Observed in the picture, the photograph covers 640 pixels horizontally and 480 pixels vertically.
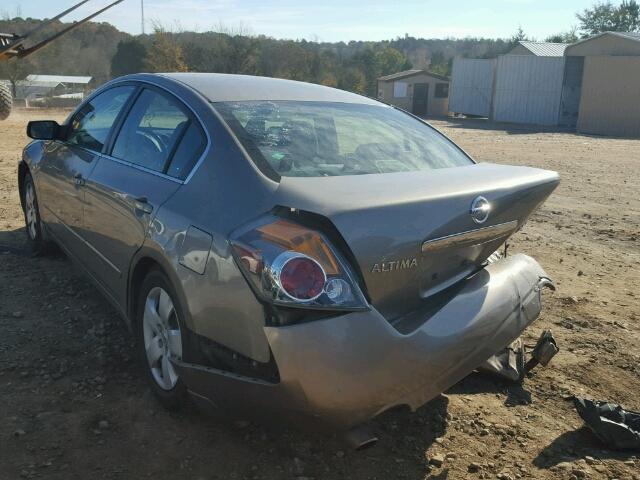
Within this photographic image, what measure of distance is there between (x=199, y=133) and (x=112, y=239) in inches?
35.8

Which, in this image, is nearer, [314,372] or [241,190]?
[314,372]

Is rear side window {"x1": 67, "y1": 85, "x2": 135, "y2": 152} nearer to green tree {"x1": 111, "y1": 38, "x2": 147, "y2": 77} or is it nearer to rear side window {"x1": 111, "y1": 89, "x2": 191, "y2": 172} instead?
rear side window {"x1": 111, "y1": 89, "x2": 191, "y2": 172}

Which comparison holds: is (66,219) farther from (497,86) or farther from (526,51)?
(526,51)

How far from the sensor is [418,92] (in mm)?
43594

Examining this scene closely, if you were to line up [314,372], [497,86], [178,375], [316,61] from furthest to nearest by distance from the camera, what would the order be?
1. [316,61]
2. [497,86]
3. [178,375]
4. [314,372]

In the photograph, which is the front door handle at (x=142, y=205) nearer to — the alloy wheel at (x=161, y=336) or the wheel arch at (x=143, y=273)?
the wheel arch at (x=143, y=273)

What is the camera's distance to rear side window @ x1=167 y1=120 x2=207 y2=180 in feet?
9.77

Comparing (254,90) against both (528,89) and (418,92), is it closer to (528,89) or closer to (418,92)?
(528,89)

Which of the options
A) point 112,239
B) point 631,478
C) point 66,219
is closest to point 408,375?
point 631,478

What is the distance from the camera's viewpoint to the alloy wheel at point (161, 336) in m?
2.97

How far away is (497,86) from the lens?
1515 inches

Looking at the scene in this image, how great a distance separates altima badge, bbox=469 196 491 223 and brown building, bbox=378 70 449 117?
133 ft

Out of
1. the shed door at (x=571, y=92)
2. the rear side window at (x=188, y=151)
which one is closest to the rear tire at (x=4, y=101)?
the rear side window at (x=188, y=151)

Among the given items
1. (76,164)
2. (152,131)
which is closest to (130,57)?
(76,164)
